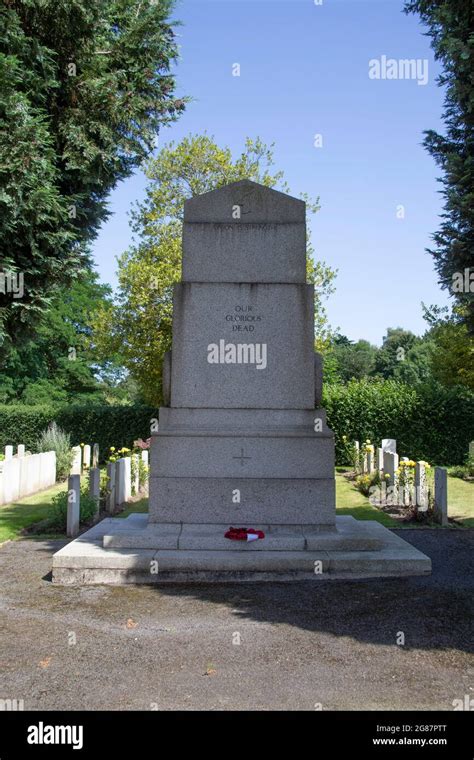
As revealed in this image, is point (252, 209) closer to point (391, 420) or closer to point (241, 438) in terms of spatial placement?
point (241, 438)

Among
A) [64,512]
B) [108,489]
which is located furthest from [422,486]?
[64,512]

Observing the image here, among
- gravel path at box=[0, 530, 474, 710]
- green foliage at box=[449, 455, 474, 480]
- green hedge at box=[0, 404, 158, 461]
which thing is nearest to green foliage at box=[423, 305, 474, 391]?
green foliage at box=[449, 455, 474, 480]

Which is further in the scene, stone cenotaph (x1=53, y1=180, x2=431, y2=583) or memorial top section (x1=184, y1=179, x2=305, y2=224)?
memorial top section (x1=184, y1=179, x2=305, y2=224)

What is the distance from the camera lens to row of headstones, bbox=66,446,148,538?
11227 mm

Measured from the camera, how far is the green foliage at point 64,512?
11812 mm

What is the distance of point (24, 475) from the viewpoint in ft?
55.3

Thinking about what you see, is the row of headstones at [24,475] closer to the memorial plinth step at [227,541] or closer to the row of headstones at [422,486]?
the memorial plinth step at [227,541]

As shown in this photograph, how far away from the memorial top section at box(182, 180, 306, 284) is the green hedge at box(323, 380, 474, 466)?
54.3ft

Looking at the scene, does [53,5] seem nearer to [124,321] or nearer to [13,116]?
[13,116]

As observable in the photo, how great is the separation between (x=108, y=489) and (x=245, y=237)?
22.4 ft

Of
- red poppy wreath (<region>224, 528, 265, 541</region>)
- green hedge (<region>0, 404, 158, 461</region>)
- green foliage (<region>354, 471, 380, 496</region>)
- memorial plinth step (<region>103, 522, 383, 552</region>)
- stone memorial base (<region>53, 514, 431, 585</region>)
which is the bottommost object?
green foliage (<region>354, 471, 380, 496</region>)

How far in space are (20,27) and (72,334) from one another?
1144 inches

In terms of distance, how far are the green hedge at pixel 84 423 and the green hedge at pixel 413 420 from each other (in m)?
7.68

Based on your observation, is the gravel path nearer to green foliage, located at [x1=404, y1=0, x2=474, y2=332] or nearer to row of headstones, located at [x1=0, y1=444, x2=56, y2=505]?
green foliage, located at [x1=404, y1=0, x2=474, y2=332]
